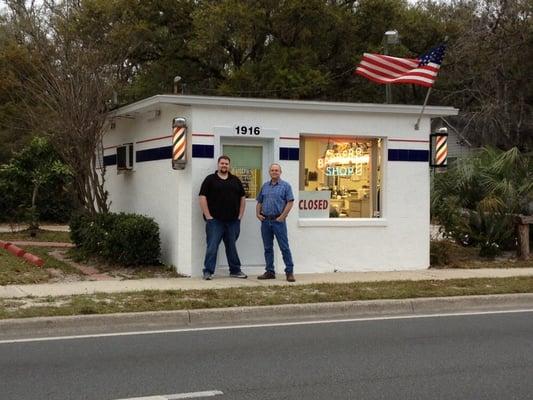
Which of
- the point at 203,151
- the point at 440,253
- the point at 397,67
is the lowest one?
the point at 440,253

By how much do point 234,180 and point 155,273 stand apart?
220 centimetres

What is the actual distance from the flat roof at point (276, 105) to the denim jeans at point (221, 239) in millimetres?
2056

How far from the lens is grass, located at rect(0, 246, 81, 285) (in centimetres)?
1159

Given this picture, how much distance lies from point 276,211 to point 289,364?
5.18 meters

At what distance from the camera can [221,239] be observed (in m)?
12.1

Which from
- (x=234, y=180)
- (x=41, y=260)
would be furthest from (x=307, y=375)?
(x=41, y=260)

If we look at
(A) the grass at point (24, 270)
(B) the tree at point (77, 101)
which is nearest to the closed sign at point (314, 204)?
(A) the grass at point (24, 270)

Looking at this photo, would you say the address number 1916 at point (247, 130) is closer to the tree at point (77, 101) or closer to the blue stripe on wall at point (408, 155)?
the blue stripe on wall at point (408, 155)

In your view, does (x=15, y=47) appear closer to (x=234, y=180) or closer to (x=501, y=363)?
(x=234, y=180)

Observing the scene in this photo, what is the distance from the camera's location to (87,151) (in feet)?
47.7

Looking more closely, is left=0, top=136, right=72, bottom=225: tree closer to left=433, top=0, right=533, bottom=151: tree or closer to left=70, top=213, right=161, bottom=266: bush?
left=70, top=213, right=161, bottom=266: bush

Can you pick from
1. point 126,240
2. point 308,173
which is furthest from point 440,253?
point 126,240

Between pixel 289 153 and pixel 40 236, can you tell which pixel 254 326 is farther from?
pixel 40 236

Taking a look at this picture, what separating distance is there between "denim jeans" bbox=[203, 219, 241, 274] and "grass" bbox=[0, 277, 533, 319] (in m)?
1.24
